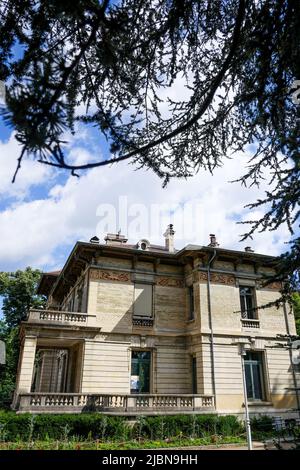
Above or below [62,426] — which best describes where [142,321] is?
above

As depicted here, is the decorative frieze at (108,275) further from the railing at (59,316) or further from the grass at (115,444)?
the grass at (115,444)

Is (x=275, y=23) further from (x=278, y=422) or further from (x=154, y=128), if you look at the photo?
(x=278, y=422)

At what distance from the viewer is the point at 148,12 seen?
15.4 ft

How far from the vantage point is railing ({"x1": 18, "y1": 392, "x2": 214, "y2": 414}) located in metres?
14.6

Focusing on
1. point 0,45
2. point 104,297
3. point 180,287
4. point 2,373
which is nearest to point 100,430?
point 104,297

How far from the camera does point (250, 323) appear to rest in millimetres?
19547

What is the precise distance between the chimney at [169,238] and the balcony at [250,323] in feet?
21.3

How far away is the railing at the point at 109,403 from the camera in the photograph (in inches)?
575

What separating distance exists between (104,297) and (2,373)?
25.2 m

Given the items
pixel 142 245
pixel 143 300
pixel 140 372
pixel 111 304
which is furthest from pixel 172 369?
pixel 142 245

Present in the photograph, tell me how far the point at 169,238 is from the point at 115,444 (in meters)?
13.5

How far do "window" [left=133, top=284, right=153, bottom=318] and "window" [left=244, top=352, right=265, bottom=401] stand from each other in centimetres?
561

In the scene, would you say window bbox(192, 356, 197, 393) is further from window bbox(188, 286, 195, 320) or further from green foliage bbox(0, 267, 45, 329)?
green foliage bbox(0, 267, 45, 329)

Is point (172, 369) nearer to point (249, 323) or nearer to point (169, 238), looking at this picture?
point (249, 323)
